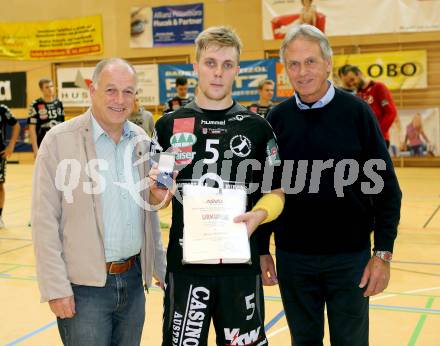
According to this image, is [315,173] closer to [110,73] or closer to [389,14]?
[110,73]

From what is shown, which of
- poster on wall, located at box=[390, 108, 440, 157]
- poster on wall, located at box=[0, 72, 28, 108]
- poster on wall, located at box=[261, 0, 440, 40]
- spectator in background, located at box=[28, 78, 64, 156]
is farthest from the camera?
poster on wall, located at box=[0, 72, 28, 108]

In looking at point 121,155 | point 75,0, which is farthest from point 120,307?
point 75,0

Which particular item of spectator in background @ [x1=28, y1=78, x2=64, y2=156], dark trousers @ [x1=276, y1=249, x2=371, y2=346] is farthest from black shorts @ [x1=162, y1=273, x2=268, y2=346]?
spectator in background @ [x1=28, y1=78, x2=64, y2=156]

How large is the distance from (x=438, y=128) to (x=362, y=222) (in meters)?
13.8

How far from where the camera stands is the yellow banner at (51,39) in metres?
19.7

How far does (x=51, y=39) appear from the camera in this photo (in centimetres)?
2014

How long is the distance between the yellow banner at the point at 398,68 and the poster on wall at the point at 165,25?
5137mm

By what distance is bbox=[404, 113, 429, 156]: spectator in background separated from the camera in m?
15.8

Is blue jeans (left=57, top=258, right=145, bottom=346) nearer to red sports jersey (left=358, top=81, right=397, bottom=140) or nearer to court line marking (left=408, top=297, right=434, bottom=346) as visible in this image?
court line marking (left=408, top=297, right=434, bottom=346)

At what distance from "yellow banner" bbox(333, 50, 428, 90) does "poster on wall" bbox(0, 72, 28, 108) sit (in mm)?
11365

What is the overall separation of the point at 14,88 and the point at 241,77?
28.5 feet

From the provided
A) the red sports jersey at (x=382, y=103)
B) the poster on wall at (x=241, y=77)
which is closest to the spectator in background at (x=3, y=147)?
the red sports jersey at (x=382, y=103)

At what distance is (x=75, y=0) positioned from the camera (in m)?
19.8

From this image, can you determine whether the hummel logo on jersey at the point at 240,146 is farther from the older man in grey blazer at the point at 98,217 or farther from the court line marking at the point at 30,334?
the court line marking at the point at 30,334
